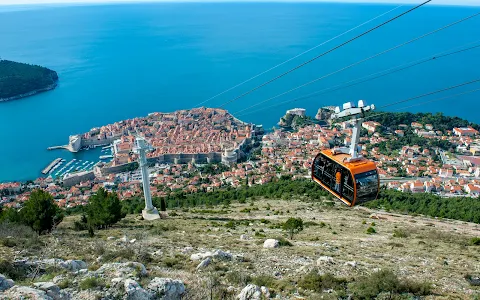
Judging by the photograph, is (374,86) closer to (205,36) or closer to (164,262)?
(164,262)

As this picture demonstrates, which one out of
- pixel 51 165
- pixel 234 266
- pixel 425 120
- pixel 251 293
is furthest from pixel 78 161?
pixel 425 120

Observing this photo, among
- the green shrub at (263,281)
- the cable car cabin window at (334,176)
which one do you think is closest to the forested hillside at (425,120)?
the cable car cabin window at (334,176)

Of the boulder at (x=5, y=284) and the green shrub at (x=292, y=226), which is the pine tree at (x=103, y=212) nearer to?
the green shrub at (x=292, y=226)

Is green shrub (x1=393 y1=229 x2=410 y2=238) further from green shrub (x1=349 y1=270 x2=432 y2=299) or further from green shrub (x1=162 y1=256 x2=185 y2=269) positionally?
green shrub (x1=162 y1=256 x2=185 y2=269)

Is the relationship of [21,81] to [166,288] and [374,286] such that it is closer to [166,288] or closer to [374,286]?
[166,288]

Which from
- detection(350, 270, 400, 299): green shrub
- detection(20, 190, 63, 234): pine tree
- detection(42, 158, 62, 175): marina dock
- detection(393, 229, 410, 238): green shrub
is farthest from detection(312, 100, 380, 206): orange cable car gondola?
detection(42, 158, 62, 175): marina dock
